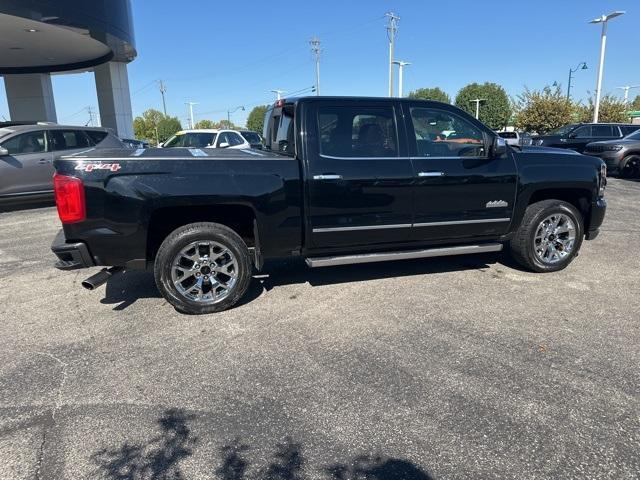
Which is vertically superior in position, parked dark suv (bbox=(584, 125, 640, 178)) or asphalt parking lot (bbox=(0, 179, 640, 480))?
parked dark suv (bbox=(584, 125, 640, 178))

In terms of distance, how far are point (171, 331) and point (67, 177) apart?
154 cm

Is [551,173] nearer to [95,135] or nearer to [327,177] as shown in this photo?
[327,177]

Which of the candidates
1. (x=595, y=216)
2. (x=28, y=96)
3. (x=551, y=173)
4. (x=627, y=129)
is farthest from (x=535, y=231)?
(x=28, y=96)

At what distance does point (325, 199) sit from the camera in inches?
177

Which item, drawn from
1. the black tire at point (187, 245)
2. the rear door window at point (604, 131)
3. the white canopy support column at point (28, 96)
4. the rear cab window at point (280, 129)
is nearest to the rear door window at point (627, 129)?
the rear door window at point (604, 131)

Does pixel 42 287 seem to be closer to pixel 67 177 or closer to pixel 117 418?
pixel 67 177

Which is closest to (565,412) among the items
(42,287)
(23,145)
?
(42,287)

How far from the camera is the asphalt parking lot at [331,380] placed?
8.13ft

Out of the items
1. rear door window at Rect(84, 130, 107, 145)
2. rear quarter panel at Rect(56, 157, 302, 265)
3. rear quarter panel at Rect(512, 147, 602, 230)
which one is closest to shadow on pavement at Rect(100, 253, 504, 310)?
rear quarter panel at Rect(56, 157, 302, 265)

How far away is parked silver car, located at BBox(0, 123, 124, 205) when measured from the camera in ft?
30.4

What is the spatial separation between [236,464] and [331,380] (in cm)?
96

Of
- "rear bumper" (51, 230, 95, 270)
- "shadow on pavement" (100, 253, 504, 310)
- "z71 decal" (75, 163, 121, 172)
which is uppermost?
"z71 decal" (75, 163, 121, 172)

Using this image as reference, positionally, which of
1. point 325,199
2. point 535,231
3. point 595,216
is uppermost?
point 325,199

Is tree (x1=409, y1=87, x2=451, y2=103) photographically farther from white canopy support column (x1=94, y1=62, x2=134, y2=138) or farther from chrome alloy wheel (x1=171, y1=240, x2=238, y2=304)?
chrome alloy wheel (x1=171, y1=240, x2=238, y2=304)
